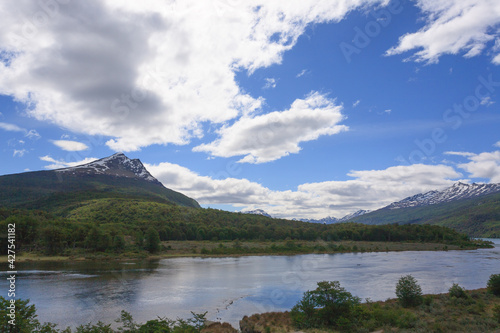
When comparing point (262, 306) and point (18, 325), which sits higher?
point (18, 325)

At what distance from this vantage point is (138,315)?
32094mm

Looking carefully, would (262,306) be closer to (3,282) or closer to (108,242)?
(3,282)

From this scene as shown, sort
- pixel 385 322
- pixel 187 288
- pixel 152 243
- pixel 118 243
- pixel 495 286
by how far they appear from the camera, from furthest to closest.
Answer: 1. pixel 152 243
2. pixel 118 243
3. pixel 187 288
4. pixel 495 286
5. pixel 385 322

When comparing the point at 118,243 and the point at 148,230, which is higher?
the point at 148,230

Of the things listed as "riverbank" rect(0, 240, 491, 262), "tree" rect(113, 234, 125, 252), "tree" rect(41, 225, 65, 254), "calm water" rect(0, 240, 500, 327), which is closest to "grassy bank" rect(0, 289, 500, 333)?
"calm water" rect(0, 240, 500, 327)

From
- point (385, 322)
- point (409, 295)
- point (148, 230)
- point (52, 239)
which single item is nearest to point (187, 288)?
point (385, 322)

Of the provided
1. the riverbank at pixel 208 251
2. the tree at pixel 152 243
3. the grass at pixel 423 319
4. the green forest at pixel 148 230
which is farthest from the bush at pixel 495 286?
the green forest at pixel 148 230

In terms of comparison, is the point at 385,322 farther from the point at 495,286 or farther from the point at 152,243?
the point at 152,243

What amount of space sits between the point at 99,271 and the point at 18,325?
52.2 meters

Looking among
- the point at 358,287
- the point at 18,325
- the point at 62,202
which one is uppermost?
the point at 62,202

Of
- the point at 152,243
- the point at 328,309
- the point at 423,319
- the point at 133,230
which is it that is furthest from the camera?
the point at 133,230

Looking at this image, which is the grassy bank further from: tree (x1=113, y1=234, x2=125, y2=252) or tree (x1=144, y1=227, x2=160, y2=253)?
tree (x1=144, y1=227, x2=160, y2=253)

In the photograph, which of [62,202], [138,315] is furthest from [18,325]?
[62,202]

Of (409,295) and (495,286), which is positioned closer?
(409,295)
